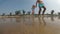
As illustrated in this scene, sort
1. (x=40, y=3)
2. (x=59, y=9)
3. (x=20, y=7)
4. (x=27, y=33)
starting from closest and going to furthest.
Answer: (x=27, y=33)
(x=40, y=3)
(x=59, y=9)
(x=20, y=7)

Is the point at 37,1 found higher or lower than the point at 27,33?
higher

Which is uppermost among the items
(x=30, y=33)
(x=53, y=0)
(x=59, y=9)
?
(x=53, y=0)

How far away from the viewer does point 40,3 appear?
3645mm

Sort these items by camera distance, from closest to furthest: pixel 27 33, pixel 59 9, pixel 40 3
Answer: pixel 27 33 < pixel 40 3 < pixel 59 9

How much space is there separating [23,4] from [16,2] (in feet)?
1.14

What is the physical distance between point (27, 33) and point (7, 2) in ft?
9.41

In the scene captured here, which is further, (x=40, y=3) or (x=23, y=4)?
(x=23, y=4)

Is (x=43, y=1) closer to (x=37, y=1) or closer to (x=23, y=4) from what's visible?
(x=37, y=1)

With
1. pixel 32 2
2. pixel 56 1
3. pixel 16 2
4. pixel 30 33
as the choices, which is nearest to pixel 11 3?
pixel 16 2

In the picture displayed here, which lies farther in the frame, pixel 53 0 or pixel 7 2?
pixel 7 2

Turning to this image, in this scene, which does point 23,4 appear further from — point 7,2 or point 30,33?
point 30,33

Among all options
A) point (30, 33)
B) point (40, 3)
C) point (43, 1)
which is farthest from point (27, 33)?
point (43, 1)

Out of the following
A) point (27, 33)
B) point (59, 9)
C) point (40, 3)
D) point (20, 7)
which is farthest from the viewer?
point (20, 7)

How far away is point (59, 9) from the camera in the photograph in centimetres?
392
